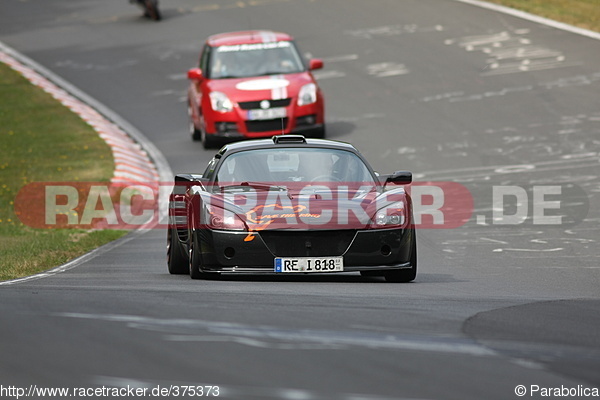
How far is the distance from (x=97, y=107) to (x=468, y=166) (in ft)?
31.5

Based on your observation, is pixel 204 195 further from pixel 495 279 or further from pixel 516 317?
pixel 516 317

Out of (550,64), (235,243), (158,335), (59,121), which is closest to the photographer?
(158,335)

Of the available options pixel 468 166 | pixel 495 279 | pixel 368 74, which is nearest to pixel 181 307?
pixel 495 279

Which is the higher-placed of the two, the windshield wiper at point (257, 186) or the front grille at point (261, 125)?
the windshield wiper at point (257, 186)

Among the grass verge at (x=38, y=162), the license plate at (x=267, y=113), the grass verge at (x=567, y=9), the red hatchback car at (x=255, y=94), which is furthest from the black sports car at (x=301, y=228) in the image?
the grass verge at (x=567, y=9)

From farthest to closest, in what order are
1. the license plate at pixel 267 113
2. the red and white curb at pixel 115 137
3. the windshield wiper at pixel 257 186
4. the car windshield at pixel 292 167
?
the license plate at pixel 267 113, the red and white curb at pixel 115 137, the car windshield at pixel 292 167, the windshield wiper at pixel 257 186

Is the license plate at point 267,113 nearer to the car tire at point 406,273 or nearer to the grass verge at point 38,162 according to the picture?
the grass verge at point 38,162

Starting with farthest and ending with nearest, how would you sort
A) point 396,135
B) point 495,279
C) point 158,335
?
1. point 396,135
2. point 495,279
3. point 158,335

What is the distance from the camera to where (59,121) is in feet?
80.5

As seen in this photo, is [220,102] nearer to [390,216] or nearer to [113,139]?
[113,139]

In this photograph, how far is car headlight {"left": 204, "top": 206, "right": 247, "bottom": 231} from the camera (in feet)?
33.8

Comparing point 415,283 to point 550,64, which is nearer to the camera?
point 415,283

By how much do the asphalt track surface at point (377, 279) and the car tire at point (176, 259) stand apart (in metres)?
0.23

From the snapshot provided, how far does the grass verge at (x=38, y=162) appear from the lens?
14.0m
